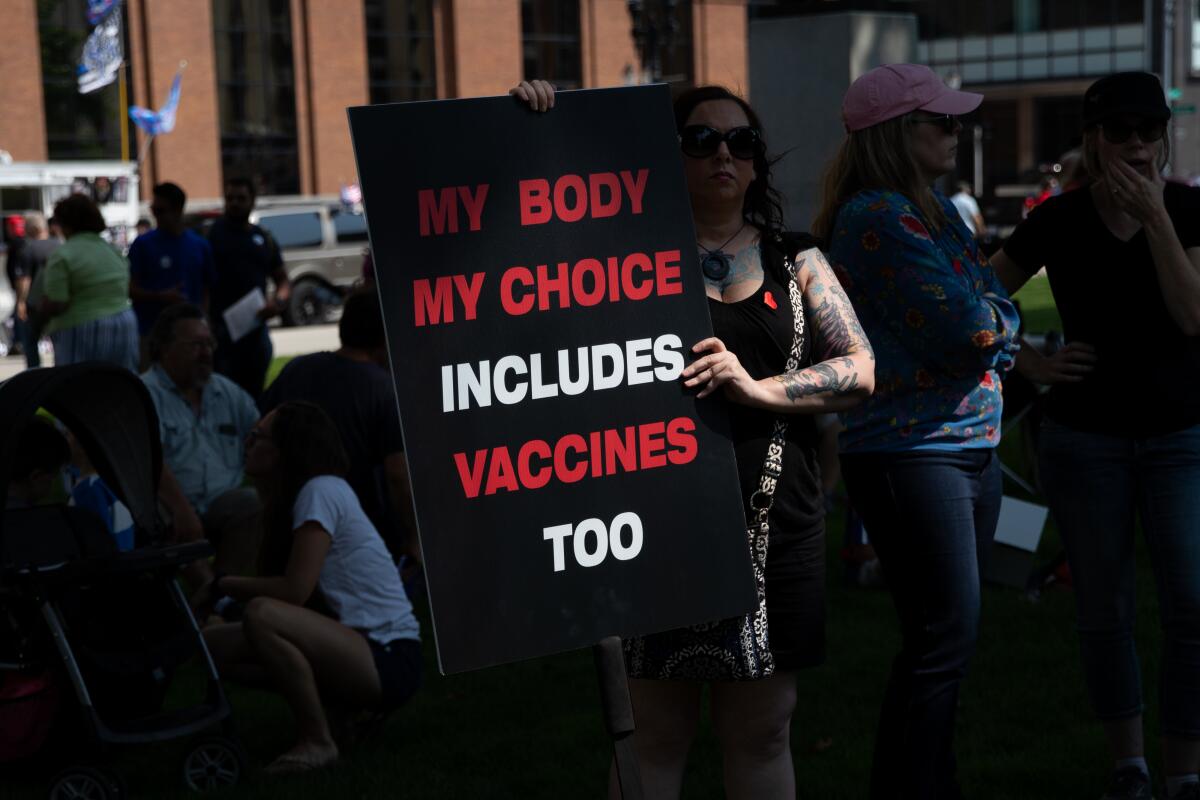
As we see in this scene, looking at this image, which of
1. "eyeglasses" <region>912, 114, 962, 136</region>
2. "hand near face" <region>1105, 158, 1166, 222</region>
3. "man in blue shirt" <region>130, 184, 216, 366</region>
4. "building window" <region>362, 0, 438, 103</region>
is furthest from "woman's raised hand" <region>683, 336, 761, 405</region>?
"building window" <region>362, 0, 438, 103</region>

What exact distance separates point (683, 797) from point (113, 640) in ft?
6.31

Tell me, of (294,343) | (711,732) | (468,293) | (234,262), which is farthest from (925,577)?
(294,343)

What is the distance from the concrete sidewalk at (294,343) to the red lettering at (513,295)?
1643 cm

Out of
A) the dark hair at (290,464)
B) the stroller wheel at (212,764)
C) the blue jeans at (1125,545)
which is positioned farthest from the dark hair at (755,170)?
the stroller wheel at (212,764)

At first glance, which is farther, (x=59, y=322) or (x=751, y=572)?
(x=59, y=322)

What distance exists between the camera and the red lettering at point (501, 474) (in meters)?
2.88

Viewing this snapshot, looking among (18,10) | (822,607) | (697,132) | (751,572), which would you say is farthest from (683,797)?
(18,10)

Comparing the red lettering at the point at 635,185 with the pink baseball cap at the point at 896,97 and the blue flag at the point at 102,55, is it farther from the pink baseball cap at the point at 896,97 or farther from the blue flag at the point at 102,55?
the blue flag at the point at 102,55

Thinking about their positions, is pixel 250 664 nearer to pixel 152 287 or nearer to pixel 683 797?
pixel 683 797

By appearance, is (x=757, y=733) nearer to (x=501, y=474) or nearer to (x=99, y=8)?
(x=501, y=474)

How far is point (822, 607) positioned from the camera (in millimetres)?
3445

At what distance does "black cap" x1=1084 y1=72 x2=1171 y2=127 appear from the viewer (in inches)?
→ 155

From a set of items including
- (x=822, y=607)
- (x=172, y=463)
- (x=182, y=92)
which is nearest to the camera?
(x=822, y=607)

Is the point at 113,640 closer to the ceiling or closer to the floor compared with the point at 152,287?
closer to the floor
